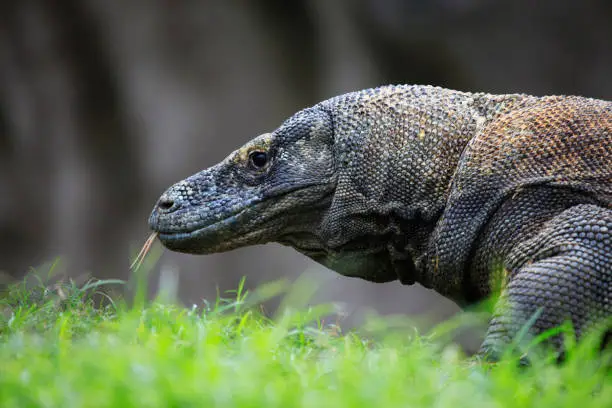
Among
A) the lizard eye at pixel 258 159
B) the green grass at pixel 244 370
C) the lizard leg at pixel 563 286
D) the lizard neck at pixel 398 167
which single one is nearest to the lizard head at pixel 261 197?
the lizard eye at pixel 258 159

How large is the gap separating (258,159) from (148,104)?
6.92m

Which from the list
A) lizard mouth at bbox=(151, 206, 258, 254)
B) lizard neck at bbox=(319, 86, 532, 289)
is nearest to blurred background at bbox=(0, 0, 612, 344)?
lizard neck at bbox=(319, 86, 532, 289)

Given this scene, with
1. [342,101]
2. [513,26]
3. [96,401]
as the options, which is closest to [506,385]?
[96,401]

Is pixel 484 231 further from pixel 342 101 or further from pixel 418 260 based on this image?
pixel 342 101

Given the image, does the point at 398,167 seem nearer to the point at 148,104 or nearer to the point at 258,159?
the point at 258,159

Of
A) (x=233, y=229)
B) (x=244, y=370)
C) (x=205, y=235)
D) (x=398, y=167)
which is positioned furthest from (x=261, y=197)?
(x=244, y=370)

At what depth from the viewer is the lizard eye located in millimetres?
4781

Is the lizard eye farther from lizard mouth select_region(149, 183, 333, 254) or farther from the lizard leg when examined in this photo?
the lizard leg

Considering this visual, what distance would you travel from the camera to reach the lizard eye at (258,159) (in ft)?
15.7

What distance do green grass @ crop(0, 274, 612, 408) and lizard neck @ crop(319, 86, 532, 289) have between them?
77 centimetres

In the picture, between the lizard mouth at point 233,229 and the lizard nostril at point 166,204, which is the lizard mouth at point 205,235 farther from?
the lizard nostril at point 166,204

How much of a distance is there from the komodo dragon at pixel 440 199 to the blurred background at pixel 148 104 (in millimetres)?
5908

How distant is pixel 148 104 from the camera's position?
11320mm

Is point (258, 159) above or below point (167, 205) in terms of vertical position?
above
